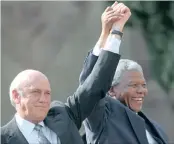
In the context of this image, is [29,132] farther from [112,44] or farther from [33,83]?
[112,44]

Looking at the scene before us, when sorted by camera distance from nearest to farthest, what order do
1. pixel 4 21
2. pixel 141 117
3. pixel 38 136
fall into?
pixel 38 136 → pixel 141 117 → pixel 4 21

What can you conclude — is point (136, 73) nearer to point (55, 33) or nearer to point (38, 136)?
point (38, 136)

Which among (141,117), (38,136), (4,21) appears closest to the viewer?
(38,136)

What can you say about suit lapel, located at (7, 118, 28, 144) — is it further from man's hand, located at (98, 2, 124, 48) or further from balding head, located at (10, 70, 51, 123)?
man's hand, located at (98, 2, 124, 48)

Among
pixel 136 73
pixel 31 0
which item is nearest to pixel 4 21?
pixel 31 0

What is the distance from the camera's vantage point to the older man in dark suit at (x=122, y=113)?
3.02 meters

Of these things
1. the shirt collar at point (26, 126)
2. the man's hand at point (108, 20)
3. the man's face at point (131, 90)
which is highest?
the man's hand at point (108, 20)

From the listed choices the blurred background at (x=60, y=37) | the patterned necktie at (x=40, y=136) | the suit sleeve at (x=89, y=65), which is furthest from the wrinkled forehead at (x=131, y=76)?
the blurred background at (x=60, y=37)

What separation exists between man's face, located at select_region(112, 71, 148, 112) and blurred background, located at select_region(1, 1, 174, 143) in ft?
6.70

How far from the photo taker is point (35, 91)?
9.01 ft

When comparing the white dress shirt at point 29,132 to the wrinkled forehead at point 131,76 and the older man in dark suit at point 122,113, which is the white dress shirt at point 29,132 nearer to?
the older man in dark suit at point 122,113

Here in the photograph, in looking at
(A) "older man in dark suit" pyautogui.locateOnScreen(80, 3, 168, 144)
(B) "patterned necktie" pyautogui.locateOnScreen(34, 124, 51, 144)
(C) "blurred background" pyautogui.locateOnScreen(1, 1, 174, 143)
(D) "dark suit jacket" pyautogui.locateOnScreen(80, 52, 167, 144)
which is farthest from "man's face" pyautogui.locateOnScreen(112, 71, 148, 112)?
(C) "blurred background" pyautogui.locateOnScreen(1, 1, 174, 143)

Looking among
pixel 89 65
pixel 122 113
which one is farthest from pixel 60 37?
pixel 89 65

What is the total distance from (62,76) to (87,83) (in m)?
2.58
